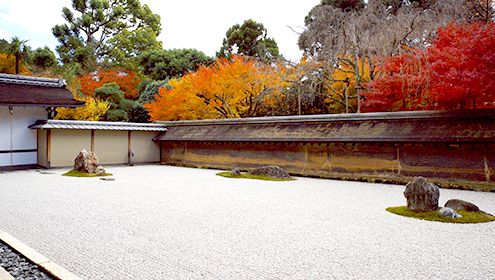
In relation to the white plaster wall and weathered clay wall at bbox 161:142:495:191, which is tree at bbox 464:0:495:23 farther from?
the white plaster wall

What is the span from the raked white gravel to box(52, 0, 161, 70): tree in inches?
1089

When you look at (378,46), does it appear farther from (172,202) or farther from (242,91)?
(172,202)

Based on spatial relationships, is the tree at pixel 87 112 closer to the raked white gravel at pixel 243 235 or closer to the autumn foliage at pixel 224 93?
the autumn foliage at pixel 224 93

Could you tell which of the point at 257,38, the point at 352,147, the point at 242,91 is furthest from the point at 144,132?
the point at 257,38

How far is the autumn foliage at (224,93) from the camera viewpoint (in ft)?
56.6

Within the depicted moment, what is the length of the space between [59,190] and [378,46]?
10.9 meters

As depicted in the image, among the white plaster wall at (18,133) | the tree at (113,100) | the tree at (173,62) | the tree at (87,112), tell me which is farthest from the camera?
the tree at (173,62)

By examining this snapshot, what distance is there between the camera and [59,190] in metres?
8.40

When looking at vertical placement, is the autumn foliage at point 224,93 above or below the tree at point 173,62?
below

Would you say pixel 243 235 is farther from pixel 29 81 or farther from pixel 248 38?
pixel 248 38

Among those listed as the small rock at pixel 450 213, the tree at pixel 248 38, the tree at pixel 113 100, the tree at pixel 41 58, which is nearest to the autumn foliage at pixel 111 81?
the tree at pixel 113 100

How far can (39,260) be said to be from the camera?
345 centimetres

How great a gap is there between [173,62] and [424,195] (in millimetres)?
24853

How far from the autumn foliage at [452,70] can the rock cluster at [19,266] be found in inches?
371
